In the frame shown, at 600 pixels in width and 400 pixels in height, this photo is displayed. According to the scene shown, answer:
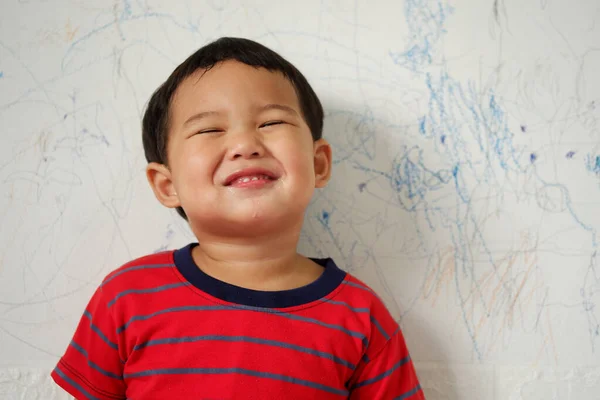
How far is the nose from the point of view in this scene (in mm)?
728

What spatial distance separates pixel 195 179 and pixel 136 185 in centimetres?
27

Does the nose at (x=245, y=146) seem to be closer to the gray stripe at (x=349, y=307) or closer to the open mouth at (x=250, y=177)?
the open mouth at (x=250, y=177)

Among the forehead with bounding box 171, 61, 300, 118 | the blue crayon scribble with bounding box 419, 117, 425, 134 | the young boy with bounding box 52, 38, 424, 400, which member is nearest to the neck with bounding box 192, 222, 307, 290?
the young boy with bounding box 52, 38, 424, 400

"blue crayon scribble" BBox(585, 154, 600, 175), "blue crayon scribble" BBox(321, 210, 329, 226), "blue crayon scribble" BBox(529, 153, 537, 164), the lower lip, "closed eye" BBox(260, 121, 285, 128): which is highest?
"closed eye" BBox(260, 121, 285, 128)

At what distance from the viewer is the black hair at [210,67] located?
0.81 m

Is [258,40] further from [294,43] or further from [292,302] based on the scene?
[292,302]

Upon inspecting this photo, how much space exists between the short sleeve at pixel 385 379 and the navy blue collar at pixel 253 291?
0.13 meters

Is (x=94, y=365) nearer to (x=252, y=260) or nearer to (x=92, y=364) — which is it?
(x=92, y=364)

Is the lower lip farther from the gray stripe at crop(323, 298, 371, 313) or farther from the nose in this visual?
the gray stripe at crop(323, 298, 371, 313)

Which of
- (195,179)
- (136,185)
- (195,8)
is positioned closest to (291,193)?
(195,179)

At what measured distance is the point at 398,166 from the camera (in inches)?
38.6

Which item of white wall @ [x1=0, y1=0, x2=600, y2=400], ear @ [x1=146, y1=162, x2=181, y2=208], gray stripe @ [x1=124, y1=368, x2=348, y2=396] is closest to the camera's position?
gray stripe @ [x1=124, y1=368, x2=348, y2=396]

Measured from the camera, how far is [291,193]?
750mm

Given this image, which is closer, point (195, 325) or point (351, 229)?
point (195, 325)
